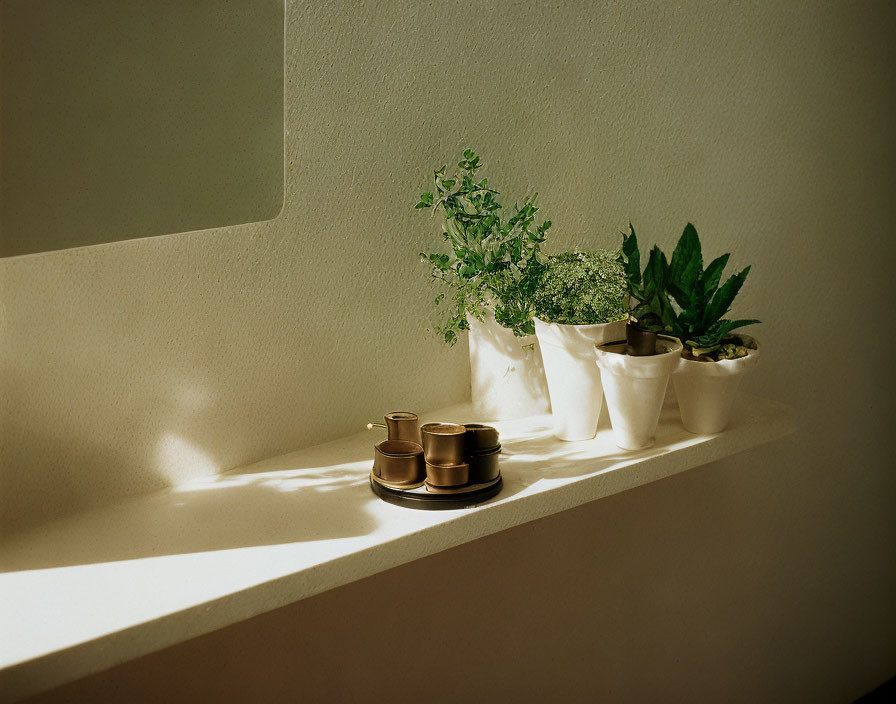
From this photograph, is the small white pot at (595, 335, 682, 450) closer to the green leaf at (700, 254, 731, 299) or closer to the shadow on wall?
the green leaf at (700, 254, 731, 299)

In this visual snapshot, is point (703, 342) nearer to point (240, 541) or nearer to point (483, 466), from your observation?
point (483, 466)

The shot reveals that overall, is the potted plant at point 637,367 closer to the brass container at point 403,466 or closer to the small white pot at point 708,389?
the small white pot at point 708,389

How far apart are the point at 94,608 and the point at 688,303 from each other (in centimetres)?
80

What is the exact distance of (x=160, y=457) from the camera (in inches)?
40.6

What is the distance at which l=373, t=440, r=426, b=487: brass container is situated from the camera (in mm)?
1003

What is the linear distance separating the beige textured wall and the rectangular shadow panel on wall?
1.5 inches

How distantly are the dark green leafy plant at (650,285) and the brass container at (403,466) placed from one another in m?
0.36

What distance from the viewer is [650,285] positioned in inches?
47.7

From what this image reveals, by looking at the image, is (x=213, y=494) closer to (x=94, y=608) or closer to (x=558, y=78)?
(x=94, y=608)

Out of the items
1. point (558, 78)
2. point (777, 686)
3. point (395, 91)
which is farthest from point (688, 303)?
point (777, 686)

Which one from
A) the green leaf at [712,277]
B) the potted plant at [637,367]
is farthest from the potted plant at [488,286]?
the green leaf at [712,277]

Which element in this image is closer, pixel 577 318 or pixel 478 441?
pixel 478 441

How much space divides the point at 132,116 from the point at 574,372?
0.60m

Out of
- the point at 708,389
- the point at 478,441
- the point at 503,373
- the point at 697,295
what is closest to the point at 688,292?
the point at 697,295
